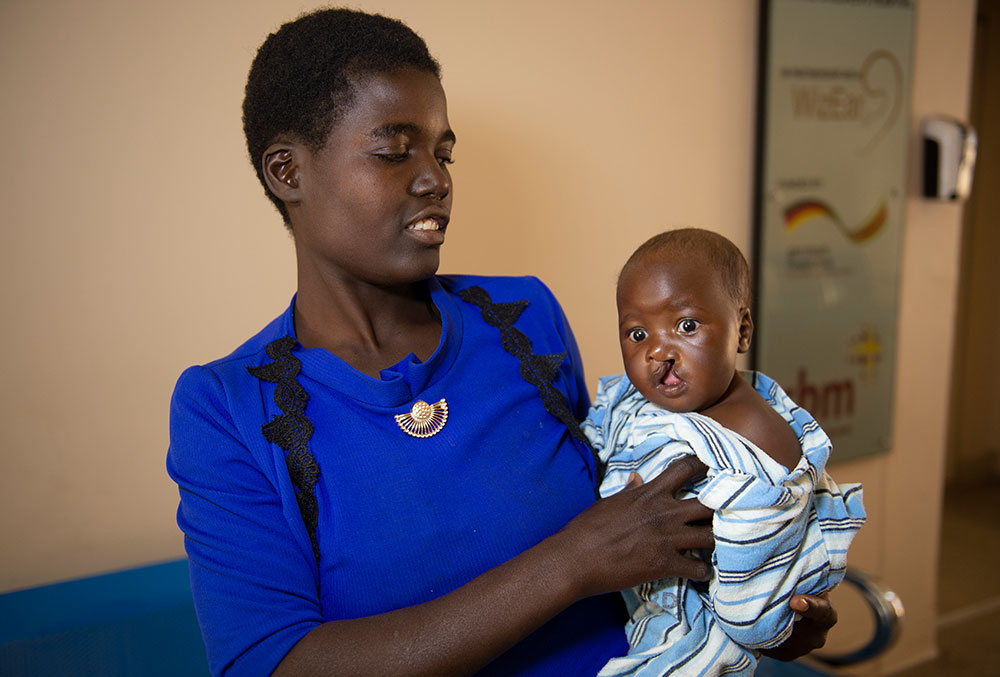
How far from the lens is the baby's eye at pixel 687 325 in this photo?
1271 millimetres

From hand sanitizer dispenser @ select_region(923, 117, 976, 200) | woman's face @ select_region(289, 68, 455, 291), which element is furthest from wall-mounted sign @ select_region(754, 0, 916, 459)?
woman's face @ select_region(289, 68, 455, 291)

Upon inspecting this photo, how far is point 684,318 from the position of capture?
1.27 meters

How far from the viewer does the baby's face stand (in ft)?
4.14

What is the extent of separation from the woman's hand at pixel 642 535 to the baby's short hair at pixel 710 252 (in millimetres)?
317

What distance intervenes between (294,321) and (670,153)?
1619mm

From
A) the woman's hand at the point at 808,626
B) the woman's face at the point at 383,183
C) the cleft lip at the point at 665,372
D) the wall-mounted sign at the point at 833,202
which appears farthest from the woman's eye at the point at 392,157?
the wall-mounted sign at the point at 833,202

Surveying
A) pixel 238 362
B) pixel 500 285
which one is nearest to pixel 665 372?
pixel 500 285

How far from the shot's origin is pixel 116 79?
5.64ft

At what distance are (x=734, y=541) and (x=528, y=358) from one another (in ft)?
1.54

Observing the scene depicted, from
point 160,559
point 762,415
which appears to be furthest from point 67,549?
point 762,415

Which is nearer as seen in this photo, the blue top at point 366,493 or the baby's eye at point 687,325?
the blue top at point 366,493

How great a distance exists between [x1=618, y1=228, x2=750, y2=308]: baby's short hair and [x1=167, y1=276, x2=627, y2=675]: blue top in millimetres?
295

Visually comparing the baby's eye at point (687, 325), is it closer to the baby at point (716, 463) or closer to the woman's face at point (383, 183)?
the baby at point (716, 463)

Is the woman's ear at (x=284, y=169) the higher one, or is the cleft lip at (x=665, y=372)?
the woman's ear at (x=284, y=169)
